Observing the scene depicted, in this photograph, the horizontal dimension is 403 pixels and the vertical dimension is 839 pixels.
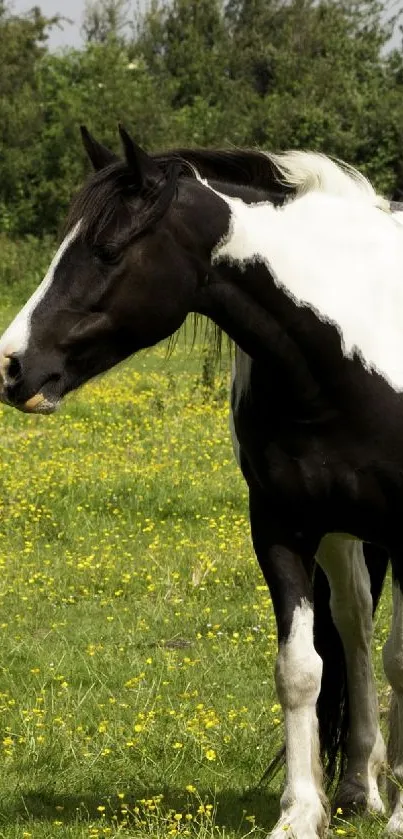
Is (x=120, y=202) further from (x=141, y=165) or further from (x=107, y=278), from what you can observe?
(x=107, y=278)

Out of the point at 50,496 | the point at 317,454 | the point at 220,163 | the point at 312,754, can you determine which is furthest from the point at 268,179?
the point at 50,496

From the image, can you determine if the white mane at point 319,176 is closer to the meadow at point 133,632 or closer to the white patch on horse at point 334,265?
the white patch on horse at point 334,265

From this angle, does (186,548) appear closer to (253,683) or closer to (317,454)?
(253,683)

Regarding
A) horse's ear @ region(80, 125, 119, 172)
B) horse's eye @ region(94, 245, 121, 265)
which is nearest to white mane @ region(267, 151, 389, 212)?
horse's ear @ region(80, 125, 119, 172)

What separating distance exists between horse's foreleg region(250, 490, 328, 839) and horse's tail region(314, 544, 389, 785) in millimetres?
684

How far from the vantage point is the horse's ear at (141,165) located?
158 inches

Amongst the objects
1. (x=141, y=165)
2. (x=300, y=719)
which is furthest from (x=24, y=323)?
(x=300, y=719)

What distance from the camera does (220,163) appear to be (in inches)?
172

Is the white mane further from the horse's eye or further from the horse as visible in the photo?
the horse's eye

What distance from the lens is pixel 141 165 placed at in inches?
161

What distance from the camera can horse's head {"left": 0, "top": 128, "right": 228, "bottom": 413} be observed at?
4.09m

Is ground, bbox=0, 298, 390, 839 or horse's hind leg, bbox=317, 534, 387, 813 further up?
horse's hind leg, bbox=317, 534, 387, 813

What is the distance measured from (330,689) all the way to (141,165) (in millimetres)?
2185

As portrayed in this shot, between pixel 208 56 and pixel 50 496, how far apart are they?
44.5 m
